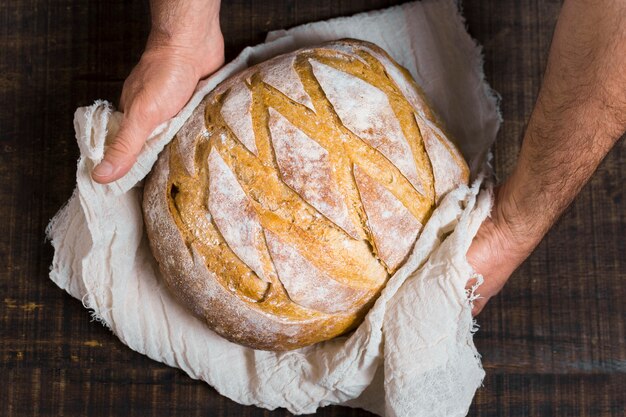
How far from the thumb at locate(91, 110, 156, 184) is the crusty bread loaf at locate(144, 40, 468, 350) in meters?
0.05

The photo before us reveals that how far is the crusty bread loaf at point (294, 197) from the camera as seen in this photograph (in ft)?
3.57

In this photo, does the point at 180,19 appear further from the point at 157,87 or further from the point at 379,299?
the point at 379,299

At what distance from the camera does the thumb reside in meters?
1.15

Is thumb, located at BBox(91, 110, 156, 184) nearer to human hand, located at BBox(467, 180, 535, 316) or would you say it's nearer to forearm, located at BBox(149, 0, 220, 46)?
forearm, located at BBox(149, 0, 220, 46)

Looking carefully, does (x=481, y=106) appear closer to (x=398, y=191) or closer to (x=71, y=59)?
(x=398, y=191)

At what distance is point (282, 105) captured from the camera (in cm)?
112

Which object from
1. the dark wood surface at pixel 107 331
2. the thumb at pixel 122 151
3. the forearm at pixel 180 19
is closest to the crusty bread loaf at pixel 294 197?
the thumb at pixel 122 151

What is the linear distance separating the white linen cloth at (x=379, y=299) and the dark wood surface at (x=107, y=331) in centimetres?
7

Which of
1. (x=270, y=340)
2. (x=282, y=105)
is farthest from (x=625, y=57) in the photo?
(x=270, y=340)

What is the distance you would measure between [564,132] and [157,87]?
67 centimetres

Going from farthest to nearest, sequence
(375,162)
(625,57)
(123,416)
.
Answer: (123,416), (375,162), (625,57)

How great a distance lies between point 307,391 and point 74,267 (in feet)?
1.63

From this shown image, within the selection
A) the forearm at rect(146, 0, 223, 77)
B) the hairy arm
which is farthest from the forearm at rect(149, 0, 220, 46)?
the hairy arm

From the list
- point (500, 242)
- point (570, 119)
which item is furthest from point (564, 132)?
point (500, 242)
